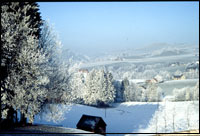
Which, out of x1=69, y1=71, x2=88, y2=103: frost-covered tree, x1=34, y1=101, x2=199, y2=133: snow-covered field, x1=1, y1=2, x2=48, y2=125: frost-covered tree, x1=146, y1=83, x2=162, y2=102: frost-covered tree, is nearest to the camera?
x1=1, y1=2, x2=48, y2=125: frost-covered tree

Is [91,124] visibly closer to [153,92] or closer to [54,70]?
[54,70]

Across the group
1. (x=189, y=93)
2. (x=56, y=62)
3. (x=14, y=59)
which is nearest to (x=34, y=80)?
(x=14, y=59)

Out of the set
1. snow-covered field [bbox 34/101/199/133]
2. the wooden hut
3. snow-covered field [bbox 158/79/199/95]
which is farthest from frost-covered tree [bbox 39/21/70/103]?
snow-covered field [bbox 158/79/199/95]

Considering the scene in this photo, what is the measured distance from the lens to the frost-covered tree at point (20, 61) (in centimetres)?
516

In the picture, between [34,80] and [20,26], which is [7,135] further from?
Result: [20,26]

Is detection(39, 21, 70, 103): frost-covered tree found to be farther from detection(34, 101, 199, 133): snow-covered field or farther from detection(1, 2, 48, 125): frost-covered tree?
detection(34, 101, 199, 133): snow-covered field

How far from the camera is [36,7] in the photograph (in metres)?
5.73

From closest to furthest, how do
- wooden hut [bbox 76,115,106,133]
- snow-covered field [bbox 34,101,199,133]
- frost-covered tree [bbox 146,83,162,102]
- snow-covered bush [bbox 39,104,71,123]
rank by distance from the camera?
snow-covered bush [bbox 39,104,71,123] → wooden hut [bbox 76,115,106,133] → snow-covered field [bbox 34,101,199,133] → frost-covered tree [bbox 146,83,162,102]

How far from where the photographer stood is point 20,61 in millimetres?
5680

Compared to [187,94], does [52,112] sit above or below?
above

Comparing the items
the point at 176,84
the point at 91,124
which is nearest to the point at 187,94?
the point at 176,84

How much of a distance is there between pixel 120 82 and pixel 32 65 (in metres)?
19.2

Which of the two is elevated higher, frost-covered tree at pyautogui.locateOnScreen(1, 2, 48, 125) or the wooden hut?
frost-covered tree at pyautogui.locateOnScreen(1, 2, 48, 125)

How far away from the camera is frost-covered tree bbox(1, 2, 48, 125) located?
16.9 ft
